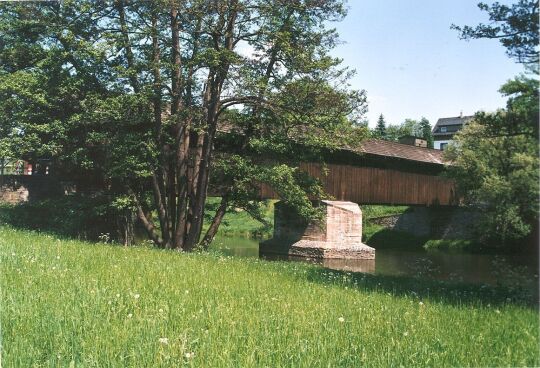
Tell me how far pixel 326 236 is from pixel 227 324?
75.0 ft

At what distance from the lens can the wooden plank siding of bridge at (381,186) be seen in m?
27.5

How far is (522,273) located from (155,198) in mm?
11496

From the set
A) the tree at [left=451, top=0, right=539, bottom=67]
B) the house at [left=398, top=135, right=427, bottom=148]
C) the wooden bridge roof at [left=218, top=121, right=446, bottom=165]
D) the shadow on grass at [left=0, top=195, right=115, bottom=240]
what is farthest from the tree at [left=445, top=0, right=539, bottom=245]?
the house at [left=398, top=135, right=427, bottom=148]

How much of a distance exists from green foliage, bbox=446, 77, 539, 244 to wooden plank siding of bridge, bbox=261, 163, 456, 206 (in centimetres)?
1577

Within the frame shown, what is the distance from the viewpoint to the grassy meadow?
10.8ft

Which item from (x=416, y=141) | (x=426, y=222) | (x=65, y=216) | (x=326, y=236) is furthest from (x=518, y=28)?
(x=416, y=141)

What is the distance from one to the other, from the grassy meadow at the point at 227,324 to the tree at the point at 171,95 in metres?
9.09

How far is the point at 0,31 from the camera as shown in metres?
17.0

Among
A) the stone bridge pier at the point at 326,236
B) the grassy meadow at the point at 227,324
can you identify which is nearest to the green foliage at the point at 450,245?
the stone bridge pier at the point at 326,236

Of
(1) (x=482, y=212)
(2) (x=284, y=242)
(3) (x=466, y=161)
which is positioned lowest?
(2) (x=284, y=242)

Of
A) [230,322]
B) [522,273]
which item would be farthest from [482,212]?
[230,322]

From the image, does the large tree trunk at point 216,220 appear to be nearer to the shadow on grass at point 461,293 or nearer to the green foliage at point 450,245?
the green foliage at point 450,245

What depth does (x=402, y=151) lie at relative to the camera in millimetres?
31984

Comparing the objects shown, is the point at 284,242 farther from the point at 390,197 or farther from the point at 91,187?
the point at 91,187
